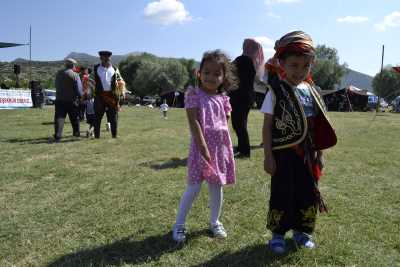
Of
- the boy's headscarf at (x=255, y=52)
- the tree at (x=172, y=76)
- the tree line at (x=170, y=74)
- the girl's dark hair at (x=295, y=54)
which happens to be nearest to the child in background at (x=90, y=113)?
the boy's headscarf at (x=255, y=52)

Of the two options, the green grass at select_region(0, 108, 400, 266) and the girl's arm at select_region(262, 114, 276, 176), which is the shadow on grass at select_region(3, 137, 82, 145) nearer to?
the green grass at select_region(0, 108, 400, 266)

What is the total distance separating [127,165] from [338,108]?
140 ft

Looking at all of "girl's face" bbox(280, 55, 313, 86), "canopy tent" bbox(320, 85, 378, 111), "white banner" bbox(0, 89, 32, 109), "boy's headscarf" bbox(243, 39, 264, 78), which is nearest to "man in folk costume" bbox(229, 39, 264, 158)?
"boy's headscarf" bbox(243, 39, 264, 78)

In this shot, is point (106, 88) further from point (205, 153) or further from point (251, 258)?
point (251, 258)

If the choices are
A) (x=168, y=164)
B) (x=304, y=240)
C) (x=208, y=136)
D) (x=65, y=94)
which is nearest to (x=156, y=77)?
(x=65, y=94)

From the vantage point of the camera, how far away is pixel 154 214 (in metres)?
4.24

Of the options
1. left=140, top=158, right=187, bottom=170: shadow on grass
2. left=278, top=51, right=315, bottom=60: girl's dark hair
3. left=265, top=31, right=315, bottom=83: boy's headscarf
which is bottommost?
left=140, top=158, right=187, bottom=170: shadow on grass

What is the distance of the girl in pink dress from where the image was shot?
11.1 feet

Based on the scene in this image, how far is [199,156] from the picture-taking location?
343 centimetres

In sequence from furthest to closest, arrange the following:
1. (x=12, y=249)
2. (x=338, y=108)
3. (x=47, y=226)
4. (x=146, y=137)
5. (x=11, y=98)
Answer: (x=338, y=108), (x=11, y=98), (x=146, y=137), (x=47, y=226), (x=12, y=249)

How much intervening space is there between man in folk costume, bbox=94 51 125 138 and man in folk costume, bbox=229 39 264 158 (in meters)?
3.55

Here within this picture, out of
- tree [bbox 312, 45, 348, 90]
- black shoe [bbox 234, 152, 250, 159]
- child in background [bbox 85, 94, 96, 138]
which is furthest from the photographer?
tree [bbox 312, 45, 348, 90]

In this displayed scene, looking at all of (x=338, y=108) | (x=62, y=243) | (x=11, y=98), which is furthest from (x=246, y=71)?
(x=338, y=108)

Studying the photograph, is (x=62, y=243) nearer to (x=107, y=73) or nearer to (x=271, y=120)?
(x=271, y=120)
